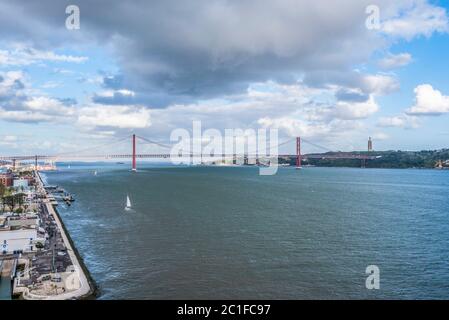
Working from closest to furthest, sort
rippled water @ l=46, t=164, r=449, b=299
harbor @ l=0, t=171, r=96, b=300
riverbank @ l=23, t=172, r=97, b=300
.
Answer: riverbank @ l=23, t=172, r=97, b=300 → harbor @ l=0, t=171, r=96, b=300 → rippled water @ l=46, t=164, r=449, b=299

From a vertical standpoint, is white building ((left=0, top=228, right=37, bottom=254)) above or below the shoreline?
above

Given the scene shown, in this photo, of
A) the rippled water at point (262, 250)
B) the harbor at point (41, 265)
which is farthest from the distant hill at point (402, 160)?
the harbor at point (41, 265)

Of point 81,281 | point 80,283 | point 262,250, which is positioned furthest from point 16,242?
point 262,250

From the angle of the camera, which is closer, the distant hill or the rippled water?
the rippled water

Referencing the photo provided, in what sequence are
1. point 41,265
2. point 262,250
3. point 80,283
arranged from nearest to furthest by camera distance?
point 80,283, point 41,265, point 262,250

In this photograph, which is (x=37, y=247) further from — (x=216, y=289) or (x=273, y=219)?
(x=273, y=219)

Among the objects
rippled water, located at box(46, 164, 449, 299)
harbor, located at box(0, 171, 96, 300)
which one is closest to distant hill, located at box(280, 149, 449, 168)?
rippled water, located at box(46, 164, 449, 299)

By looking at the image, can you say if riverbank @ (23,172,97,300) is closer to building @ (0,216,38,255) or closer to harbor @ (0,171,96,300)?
harbor @ (0,171,96,300)

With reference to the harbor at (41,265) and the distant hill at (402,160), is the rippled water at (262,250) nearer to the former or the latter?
the harbor at (41,265)

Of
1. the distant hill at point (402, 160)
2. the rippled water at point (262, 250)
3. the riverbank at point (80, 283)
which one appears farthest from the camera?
the distant hill at point (402, 160)

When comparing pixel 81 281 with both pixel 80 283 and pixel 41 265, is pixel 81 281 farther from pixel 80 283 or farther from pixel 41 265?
pixel 41 265

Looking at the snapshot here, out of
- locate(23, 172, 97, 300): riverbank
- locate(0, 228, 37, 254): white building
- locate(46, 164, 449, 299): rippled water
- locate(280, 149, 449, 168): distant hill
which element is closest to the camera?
locate(23, 172, 97, 300): riverbank

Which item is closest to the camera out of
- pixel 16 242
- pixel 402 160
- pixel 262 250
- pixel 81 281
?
pixel 81 281
